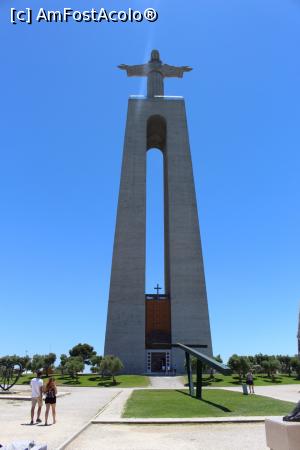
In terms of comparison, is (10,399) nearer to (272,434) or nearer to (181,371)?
(272,434)

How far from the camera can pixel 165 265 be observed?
1917 inches

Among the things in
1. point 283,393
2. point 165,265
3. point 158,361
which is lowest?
point 283,393

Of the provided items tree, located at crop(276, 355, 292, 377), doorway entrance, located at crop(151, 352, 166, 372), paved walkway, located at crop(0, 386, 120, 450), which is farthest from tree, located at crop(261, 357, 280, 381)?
paved walkway, located at crop(0, 386, 120, 450)

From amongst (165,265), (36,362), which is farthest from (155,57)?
(36,362)

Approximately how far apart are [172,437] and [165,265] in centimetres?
4043

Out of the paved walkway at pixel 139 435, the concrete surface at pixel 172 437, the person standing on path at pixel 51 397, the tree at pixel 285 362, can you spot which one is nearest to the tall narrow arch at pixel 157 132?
the tree at pixel 285 362

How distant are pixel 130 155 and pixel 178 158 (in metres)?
5.32

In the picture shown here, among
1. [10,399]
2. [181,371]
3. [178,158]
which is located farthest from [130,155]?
[10,399]

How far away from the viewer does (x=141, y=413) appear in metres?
11.8

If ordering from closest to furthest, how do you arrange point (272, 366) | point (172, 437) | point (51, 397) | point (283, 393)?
1. point (172, 437)
2. point (51, 397)
3. point (283, 393)
4. point (272, 366)

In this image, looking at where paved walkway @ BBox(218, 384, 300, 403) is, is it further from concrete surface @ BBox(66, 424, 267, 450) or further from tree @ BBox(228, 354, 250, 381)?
concrete surface @ BBox(66, 424, 267, 450)

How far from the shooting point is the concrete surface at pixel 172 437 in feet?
24.1

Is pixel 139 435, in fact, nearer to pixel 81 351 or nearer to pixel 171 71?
pixel 171 71

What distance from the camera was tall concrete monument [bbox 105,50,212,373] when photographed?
4056 centimetres
